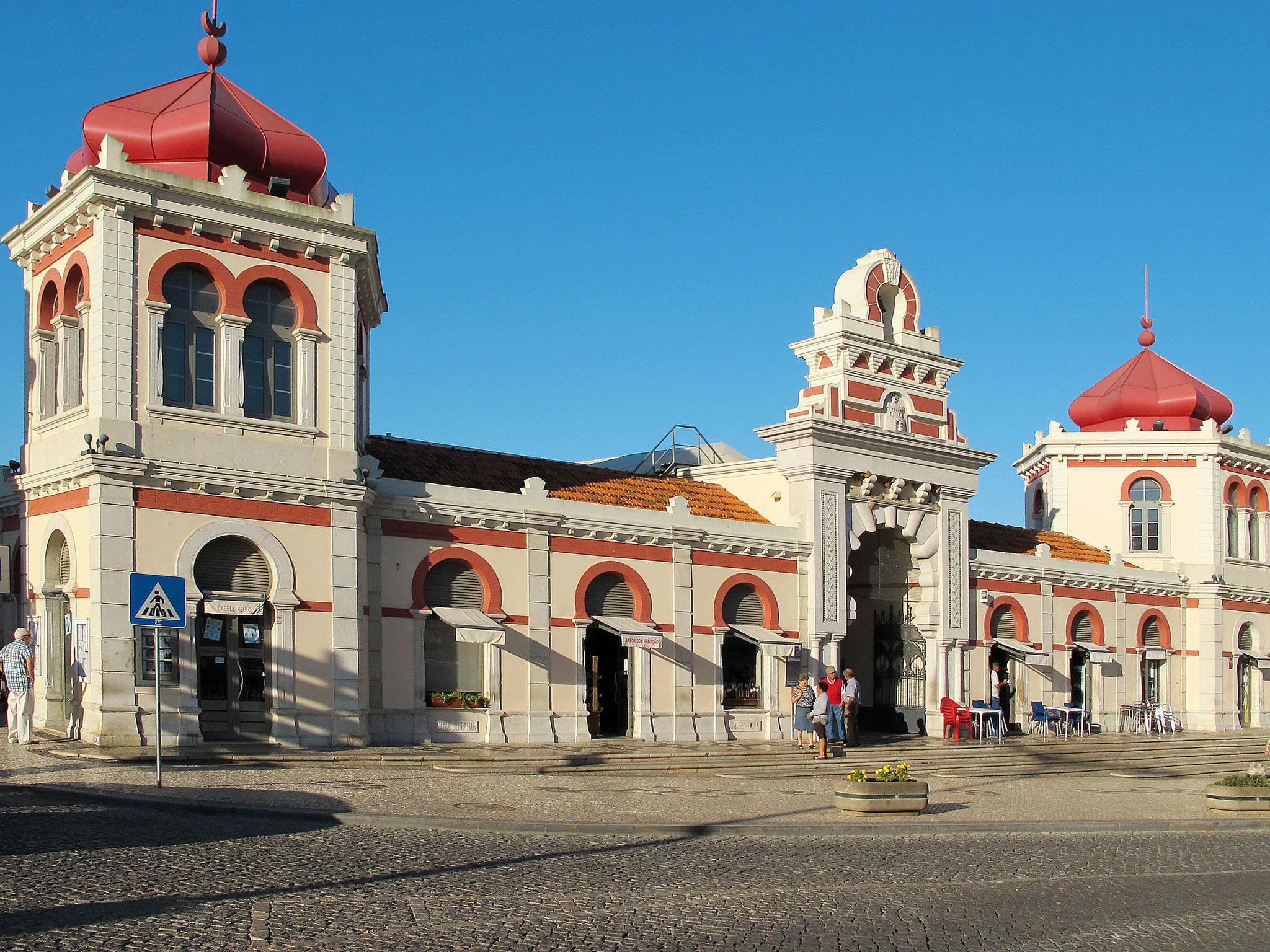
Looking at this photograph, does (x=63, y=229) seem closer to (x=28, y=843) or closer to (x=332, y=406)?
(x=332, y=406)

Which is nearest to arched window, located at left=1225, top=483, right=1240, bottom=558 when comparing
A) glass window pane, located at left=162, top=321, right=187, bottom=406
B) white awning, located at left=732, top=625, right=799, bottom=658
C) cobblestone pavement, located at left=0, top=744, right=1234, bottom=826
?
white awning, located at left=732, top=625, right=799, bottom=658

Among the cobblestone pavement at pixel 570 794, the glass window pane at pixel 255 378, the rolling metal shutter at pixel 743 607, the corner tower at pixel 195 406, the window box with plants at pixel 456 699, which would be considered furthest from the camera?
the rolling metal shutter at pixel 743 607

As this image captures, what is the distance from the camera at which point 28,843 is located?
11703mm

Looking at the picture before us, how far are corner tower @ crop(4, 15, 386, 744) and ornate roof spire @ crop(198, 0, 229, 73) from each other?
0.49 meters

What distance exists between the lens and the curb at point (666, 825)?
14.2 metres

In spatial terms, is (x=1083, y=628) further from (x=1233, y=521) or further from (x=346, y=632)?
(x=346, y=632)

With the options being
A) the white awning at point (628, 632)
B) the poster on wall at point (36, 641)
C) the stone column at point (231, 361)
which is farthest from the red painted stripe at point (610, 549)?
the poster on wall at point (36, 641)

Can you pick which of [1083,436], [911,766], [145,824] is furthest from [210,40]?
[1083,436]

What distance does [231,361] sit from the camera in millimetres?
22000

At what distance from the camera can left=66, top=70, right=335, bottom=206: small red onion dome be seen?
22.4 metres

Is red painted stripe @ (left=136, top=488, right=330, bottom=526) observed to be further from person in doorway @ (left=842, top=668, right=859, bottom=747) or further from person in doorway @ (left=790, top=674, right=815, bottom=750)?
person in doorway @ (left=842, top=668, right=859, bottom=747)

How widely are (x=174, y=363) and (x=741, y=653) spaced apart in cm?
1370

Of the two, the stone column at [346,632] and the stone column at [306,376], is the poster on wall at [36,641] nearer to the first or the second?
the stone column at [346,632]

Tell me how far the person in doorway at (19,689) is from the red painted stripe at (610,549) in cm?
961
